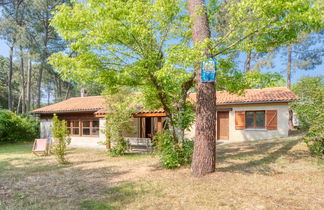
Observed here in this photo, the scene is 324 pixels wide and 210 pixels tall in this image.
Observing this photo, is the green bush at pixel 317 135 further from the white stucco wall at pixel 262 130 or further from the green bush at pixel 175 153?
the white stucco wall at pixel 262 130

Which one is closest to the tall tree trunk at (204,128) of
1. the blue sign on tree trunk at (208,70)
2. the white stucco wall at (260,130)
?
the blue sign on tree trunk at (208,70)

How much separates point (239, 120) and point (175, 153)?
27.6ft

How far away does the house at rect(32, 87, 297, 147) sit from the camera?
42.2 ft

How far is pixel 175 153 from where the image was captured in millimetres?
7086

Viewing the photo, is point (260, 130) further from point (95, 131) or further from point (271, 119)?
Answer: point (95, 131)

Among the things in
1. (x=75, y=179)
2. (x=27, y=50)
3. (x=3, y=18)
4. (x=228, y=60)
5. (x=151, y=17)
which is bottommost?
(x=75, y=179)

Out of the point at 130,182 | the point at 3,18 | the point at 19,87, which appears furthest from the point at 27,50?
the point at 130,182

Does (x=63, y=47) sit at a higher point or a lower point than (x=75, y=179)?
higher

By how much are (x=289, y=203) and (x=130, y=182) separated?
386cm

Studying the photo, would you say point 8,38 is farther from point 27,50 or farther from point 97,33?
point 97,33

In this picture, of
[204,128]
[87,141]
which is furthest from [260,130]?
[87,141]

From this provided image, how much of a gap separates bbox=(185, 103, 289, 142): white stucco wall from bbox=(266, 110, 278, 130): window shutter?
17cm

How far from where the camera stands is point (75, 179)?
6.59 metres

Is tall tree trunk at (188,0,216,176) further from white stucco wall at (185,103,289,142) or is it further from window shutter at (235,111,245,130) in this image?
window shutter at (235,111,245,130)
